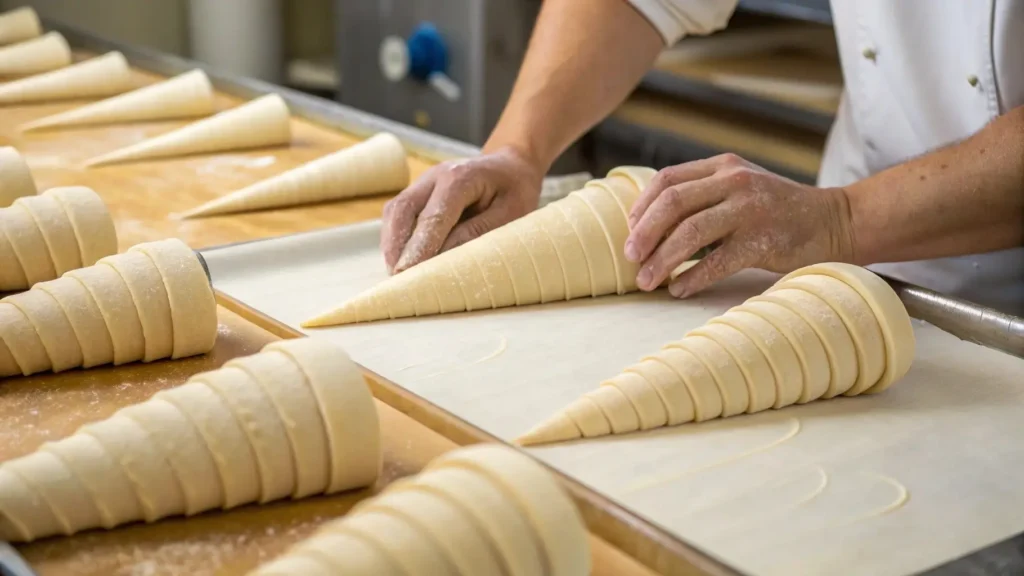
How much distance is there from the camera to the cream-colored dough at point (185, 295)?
1.42 metres

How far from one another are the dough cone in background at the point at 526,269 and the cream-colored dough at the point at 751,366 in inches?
15.2

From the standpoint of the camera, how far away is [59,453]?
104 cm

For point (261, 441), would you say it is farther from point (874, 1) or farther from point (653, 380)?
point (874, 1)

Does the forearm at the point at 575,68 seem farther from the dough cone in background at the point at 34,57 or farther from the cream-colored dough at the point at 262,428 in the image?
the dough cone in background at the point at 34,57

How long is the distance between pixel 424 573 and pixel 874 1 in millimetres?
1679

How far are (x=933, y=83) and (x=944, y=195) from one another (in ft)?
1.54

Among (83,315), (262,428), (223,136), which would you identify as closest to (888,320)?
(262,428)

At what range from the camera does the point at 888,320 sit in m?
1.40

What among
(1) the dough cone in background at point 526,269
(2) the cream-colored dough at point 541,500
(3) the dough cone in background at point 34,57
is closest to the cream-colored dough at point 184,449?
(2) the cream-colored dough at point 541,500

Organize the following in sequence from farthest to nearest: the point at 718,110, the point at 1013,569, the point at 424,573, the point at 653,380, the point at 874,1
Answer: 1. the point at 718,110
2. the point at 874,1
3. the point at 653,380
4. the point at 1013,569
5. the point at 424,573

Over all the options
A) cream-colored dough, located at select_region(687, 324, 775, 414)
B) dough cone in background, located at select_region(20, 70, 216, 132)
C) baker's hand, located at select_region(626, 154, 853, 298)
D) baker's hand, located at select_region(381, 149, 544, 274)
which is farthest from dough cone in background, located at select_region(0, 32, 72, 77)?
cream-colored dough, located at select_region(687, 324, 775, 414)

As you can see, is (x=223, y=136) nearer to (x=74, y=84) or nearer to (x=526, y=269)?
(x=74, y=84)

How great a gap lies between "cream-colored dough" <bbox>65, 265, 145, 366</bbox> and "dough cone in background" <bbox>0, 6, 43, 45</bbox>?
8.08ft

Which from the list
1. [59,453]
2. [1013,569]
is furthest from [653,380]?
[59,453]
